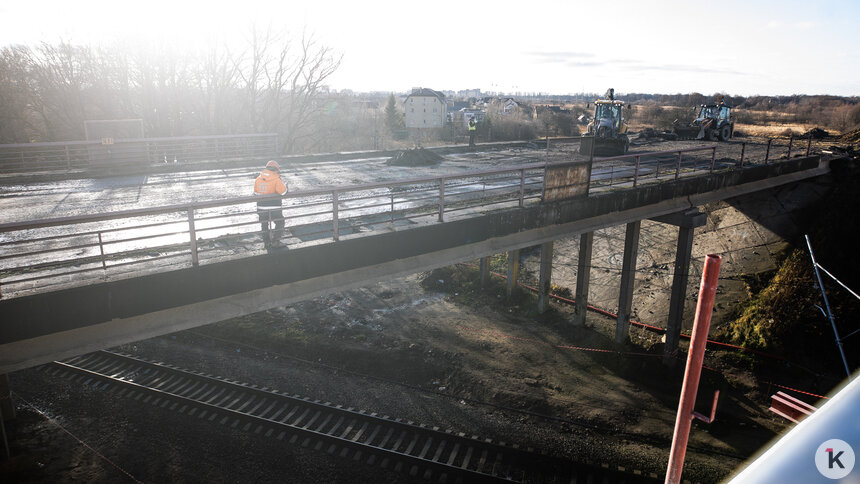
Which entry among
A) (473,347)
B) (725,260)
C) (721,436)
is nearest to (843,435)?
(721,436)

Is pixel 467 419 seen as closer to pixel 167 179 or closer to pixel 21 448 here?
pixel 21 448

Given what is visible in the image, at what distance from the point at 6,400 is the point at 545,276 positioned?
13.9 meters

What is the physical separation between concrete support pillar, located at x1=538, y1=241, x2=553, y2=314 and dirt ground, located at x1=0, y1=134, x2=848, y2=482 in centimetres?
52

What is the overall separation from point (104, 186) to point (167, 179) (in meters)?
1.80

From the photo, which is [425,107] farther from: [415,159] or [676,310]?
[676,310]

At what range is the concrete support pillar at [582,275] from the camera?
1565 centimetres

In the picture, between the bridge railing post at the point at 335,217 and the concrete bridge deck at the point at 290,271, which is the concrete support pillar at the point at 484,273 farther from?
the bridge railing post at the point at 335,217

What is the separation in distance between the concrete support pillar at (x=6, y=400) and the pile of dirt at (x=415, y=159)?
1237cm

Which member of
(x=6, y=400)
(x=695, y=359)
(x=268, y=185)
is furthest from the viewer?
(x=6, y=400)

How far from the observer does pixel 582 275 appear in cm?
1583

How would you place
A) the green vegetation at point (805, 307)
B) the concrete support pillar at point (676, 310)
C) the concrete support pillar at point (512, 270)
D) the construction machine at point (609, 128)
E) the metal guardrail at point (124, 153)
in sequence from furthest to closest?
1. the construction machine at point (609, 128)
2. the concrete support pillar at point (512, 270)
3. the metal guardrail at point (124, 153)
4. the green vegetation at point (805, 307)
5. the concrete support pillar at point (676, 310)

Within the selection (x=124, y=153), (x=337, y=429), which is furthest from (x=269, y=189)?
(x=124, y=153)

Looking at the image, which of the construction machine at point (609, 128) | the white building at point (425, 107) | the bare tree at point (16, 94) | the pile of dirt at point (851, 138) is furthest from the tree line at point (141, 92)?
the white building at point (425, 107)

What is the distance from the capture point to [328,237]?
8195 mm
